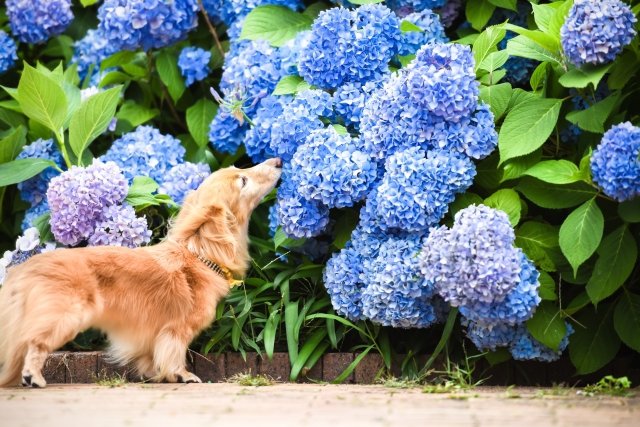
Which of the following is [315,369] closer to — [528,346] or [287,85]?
[528,346]

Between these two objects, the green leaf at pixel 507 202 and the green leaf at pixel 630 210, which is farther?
the green leaf at pixel 507 202

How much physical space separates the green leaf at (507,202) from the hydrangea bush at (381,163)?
0.04ft

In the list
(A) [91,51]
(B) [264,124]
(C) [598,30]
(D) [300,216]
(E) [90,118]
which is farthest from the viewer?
(A) [91,51]

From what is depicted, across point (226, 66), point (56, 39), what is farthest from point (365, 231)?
point (56, 39)

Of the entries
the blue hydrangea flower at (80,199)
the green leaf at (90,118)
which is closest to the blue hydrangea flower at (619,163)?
the blue hydrangea flower at (80,199)

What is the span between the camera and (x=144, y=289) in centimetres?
350

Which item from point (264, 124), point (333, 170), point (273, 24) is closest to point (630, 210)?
point (333, 170)

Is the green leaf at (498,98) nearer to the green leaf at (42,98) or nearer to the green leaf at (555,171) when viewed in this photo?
the green leaf at (555,171)

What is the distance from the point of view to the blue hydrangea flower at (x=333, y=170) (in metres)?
3.50

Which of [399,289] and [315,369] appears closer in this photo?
[399,289]

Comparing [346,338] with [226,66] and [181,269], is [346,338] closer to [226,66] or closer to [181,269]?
[181,269]

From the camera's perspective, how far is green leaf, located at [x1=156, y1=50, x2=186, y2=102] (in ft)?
15.4

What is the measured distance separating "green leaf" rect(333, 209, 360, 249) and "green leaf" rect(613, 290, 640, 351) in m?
1.33

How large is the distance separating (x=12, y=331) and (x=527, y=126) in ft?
7.98
